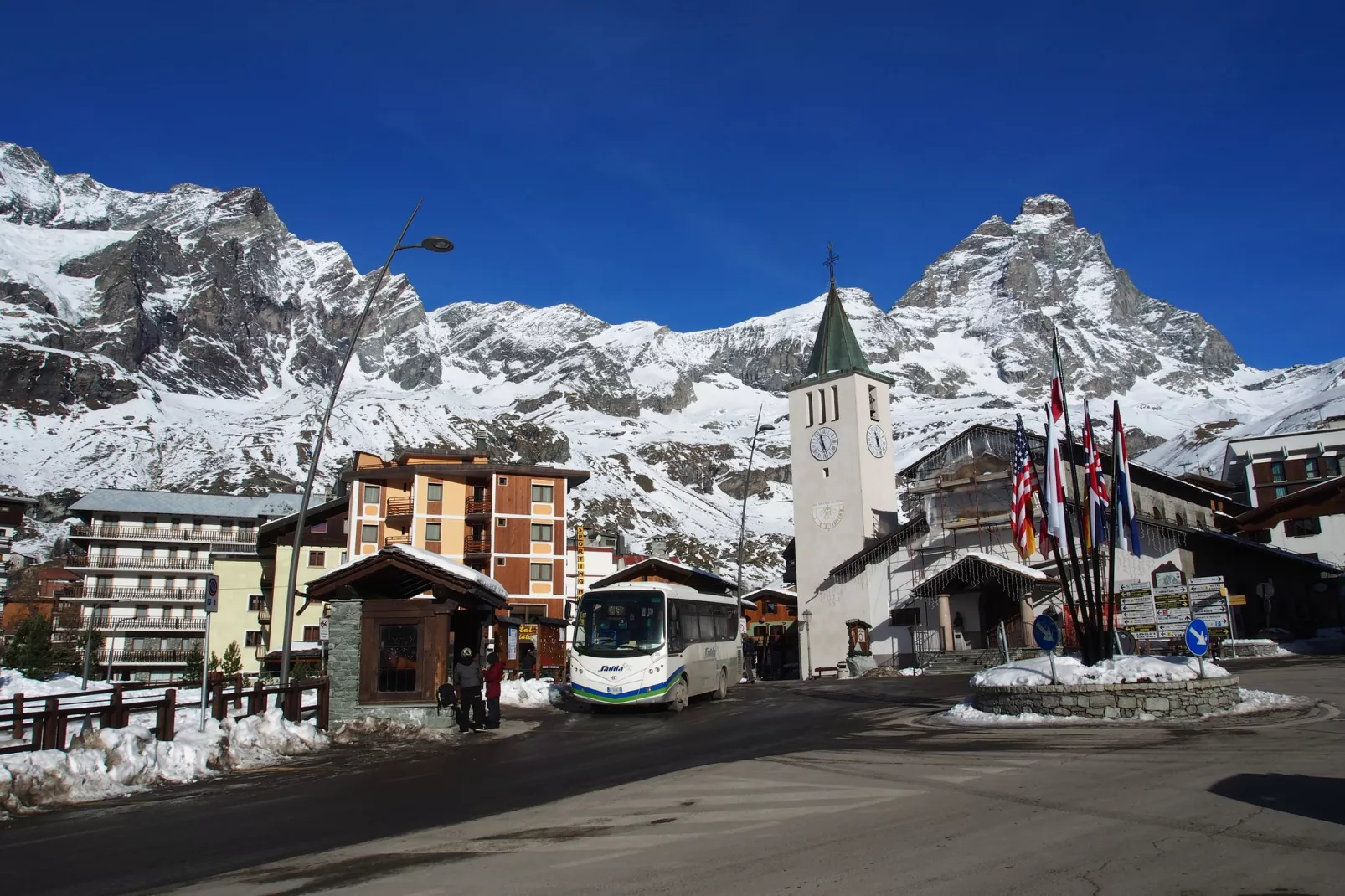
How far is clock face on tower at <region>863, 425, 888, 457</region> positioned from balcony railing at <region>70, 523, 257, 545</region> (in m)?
54.2

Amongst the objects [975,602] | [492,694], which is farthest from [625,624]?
[975,602]

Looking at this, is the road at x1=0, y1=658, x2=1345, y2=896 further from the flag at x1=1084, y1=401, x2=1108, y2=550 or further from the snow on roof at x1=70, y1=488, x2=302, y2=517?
the snow on roof at x1=70, y1=488, x2=302, y2=517

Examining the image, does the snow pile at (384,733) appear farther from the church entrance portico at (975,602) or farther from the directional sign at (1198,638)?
the church entrance portico at (975,602)

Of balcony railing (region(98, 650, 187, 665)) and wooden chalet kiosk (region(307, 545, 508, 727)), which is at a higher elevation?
wooden chalet kiosk (region(307, 545, 508, 727))

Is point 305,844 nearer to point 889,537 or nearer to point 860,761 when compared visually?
point 860,761

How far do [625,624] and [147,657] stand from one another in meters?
65.3

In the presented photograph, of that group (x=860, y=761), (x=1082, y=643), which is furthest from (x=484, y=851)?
(x=1082, y=643)

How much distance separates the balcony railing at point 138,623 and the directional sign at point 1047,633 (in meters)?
74.8

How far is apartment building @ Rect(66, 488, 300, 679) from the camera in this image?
75.4 m

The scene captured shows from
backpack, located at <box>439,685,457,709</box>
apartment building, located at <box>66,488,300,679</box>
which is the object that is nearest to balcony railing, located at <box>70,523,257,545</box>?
apartment building, located at <box>66,488,300,679</box>

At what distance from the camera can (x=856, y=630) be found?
45.9 meters

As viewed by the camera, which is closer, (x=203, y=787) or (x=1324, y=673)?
(x=203, y=787)

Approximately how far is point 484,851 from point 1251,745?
957 centimetres

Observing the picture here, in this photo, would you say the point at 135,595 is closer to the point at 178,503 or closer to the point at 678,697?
the point at 178,503
